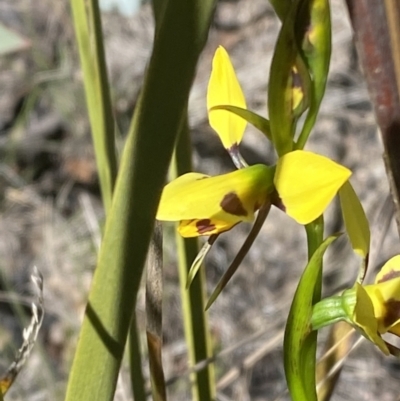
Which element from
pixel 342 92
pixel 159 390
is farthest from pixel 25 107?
pixel 159 390

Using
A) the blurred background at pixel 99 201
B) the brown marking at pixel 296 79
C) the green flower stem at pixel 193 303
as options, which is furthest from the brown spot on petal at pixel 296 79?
the blurred background at pixel 99 201

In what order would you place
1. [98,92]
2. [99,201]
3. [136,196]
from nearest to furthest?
1. [136,196]
2. [98,92]
3. [99,201]

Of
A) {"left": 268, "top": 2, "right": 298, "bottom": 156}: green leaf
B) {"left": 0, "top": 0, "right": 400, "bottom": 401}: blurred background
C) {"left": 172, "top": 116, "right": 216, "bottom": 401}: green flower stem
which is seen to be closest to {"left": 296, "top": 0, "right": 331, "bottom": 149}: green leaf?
{"left": 268, "top": 2, "right": 298, "bottom": 156}: green leaf

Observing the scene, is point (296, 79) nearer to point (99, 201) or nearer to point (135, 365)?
point (135, 365)

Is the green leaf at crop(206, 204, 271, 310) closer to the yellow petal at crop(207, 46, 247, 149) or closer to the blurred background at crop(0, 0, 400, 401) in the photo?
the yellow petal at crop(207, 46, 247, 149)

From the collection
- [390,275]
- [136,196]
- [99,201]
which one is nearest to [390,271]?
[390,275]

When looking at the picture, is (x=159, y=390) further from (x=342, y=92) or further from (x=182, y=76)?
(x=342, y=92)
